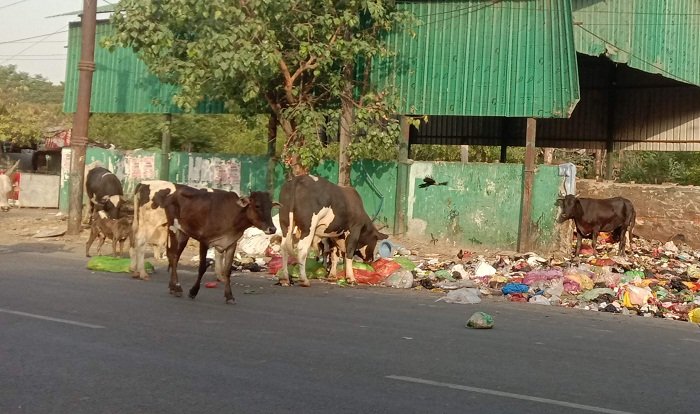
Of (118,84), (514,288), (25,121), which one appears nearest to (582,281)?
(514,288)

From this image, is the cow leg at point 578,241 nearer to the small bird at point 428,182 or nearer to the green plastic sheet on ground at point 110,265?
the small bird at point 428,182

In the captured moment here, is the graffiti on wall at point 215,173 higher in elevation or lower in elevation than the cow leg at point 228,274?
higher

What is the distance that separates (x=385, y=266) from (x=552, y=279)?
3.07 metres

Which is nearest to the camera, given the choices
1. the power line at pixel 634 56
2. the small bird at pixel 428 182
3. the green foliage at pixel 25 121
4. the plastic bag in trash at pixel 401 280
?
the plastic bag in trash at pixel 401 280

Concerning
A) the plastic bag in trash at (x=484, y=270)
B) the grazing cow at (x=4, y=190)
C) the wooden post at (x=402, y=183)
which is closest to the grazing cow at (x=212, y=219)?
the plastic bag in trash at (x=484, y=270)

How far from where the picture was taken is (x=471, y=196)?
22422 millimetres

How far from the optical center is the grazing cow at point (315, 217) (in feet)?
52.7

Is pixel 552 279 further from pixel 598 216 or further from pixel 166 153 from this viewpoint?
pixel 166 153

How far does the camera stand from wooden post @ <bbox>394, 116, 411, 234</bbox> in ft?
76.1

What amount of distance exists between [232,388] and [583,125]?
27328mm

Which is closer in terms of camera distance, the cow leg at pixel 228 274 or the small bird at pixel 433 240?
the cow leg at pixel 228 274

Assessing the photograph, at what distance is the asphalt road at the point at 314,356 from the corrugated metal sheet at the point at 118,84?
49.5 ft

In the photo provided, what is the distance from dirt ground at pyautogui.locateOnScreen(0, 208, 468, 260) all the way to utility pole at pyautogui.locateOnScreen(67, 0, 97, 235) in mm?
828

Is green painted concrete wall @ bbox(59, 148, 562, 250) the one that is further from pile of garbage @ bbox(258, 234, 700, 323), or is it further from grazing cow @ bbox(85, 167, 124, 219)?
grazing cow @ bbox(85, 167, 124, 219)
